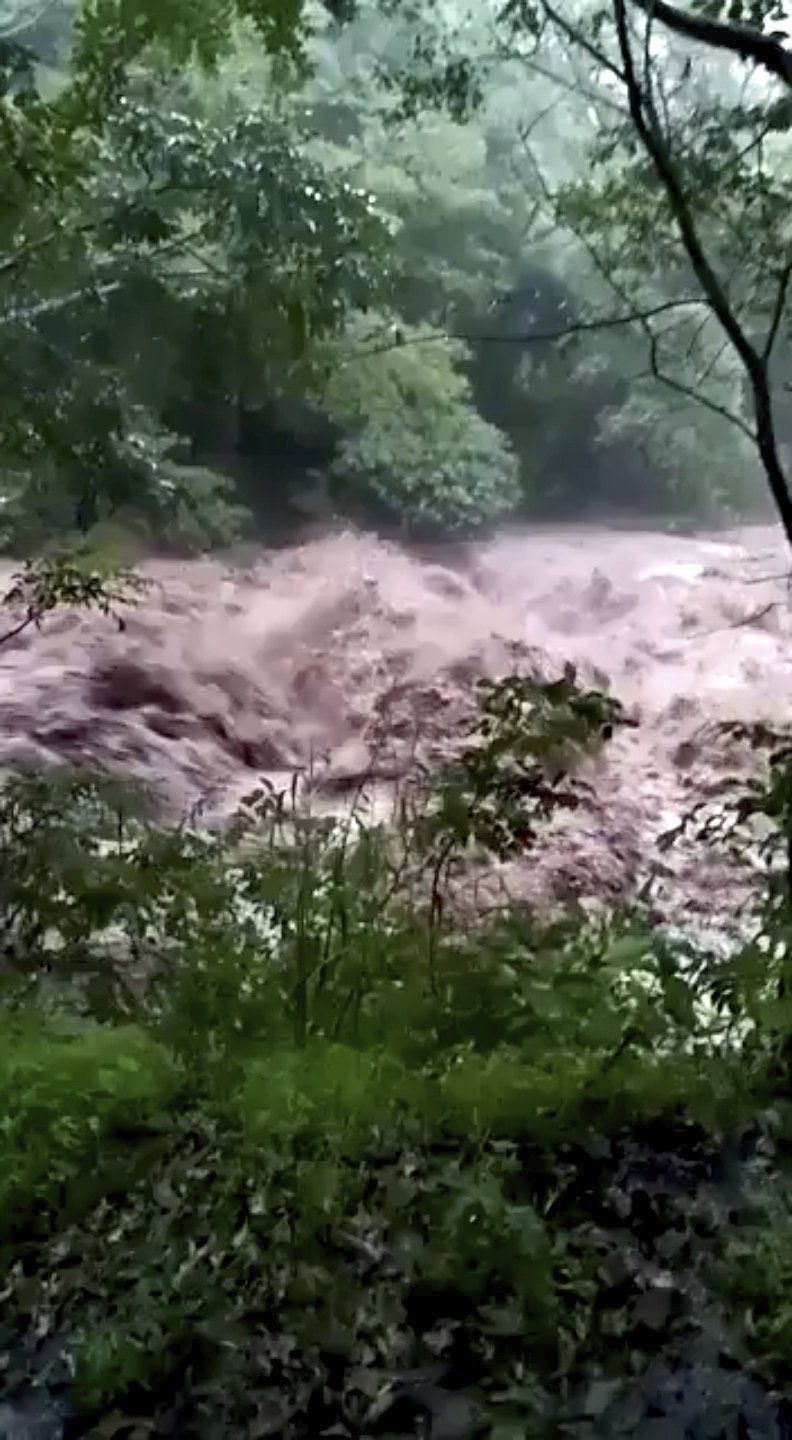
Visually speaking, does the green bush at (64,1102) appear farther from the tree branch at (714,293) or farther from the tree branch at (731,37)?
the tree branch at (731,37)

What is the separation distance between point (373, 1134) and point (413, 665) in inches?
85.3

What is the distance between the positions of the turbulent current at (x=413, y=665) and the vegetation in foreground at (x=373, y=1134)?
0.67m

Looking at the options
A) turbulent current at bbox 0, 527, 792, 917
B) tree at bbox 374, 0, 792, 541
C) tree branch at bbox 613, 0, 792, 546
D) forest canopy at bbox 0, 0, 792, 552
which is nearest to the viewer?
tree branch at bbox 613, 0, 792, 546

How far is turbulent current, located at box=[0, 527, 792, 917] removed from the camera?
9.92 ft

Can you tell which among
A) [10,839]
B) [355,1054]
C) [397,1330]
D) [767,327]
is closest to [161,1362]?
[397,1330]

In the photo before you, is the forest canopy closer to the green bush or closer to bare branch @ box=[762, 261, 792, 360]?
bare branch @ box=[762, 261, 792, 360]

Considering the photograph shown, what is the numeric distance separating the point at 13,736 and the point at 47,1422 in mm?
2119

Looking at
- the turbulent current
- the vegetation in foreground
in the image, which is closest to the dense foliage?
the vegetation in foreground

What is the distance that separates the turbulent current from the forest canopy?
137 millimetres

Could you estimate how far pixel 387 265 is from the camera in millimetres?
3236

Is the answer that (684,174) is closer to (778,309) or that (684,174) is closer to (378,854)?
(778,309)

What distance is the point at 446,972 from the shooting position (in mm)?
1944

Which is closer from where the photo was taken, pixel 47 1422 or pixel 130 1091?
pixel 47 1422

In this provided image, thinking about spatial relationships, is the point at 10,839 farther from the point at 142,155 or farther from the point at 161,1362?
the point at 142,155
